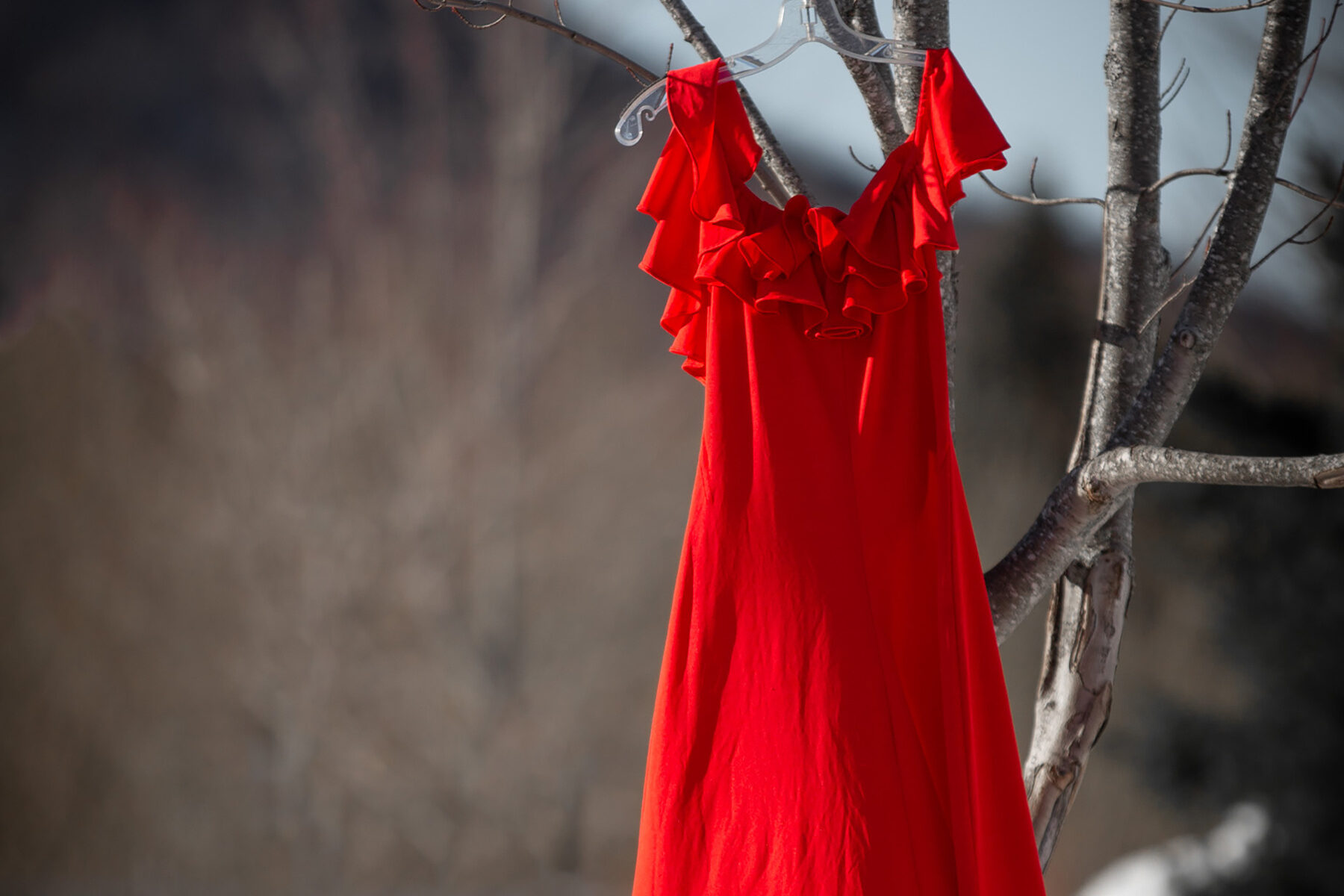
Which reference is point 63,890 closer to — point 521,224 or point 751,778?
point 521,224

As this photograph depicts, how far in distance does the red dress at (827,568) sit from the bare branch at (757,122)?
13 centimetres

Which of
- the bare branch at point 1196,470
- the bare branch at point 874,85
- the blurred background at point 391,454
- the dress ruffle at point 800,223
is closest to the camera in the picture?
the bare branch at point 1196,470

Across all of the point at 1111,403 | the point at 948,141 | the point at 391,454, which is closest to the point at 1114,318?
the point at 1111,403

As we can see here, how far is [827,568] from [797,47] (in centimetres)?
42

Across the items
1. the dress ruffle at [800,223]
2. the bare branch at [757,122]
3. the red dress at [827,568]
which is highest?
the bare branch at [757,122]

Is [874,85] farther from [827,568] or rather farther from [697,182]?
[827,568]

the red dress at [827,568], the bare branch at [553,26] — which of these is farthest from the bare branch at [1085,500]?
the bare branch at [553,26]

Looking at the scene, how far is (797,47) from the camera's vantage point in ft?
2.47

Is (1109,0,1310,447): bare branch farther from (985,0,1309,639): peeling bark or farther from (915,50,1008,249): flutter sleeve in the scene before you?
(915,50,1008,249): flutter sleeve

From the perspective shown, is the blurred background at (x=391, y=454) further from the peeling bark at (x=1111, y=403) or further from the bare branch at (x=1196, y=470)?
the bare branch at (x=1196, y=470)

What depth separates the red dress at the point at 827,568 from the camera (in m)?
0.69

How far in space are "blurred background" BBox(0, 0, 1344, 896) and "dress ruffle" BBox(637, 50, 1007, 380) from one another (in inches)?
42.3

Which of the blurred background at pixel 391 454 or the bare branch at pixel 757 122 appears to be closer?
the bare branch at pixel 757 122

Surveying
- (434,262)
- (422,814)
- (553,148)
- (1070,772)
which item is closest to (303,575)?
(422,814)
